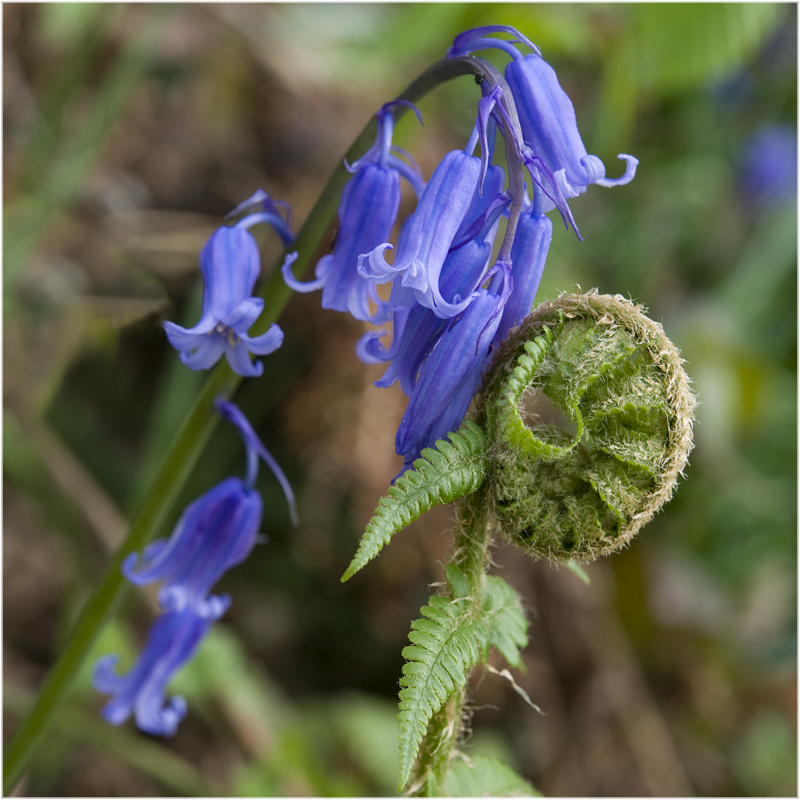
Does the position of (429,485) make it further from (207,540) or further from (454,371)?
(207,540)

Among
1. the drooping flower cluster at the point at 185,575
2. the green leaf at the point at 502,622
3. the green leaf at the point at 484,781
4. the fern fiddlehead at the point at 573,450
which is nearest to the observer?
the fern fiddlehead at the point at 573,450

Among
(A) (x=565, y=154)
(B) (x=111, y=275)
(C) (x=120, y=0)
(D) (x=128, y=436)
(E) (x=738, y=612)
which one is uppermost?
(C) (x=120, y=0)

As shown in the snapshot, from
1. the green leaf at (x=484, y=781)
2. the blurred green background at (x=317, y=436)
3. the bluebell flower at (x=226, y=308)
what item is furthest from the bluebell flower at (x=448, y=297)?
the blurred green background at (x=317, y=436)

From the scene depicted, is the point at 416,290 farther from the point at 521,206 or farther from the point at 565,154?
the point at 565,154

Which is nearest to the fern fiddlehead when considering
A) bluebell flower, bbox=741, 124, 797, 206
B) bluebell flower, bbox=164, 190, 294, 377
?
bluebell flower, bbox=164, 190, 294, 377

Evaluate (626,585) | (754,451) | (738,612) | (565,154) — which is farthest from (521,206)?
(754,451)

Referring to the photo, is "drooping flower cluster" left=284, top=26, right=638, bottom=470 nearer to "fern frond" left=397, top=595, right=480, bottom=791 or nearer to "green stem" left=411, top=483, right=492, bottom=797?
"green stem" left=411, top=483, right=492, bottom=797

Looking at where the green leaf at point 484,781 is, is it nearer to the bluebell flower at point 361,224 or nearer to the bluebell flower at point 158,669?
the bluebell flower at point 158,669
